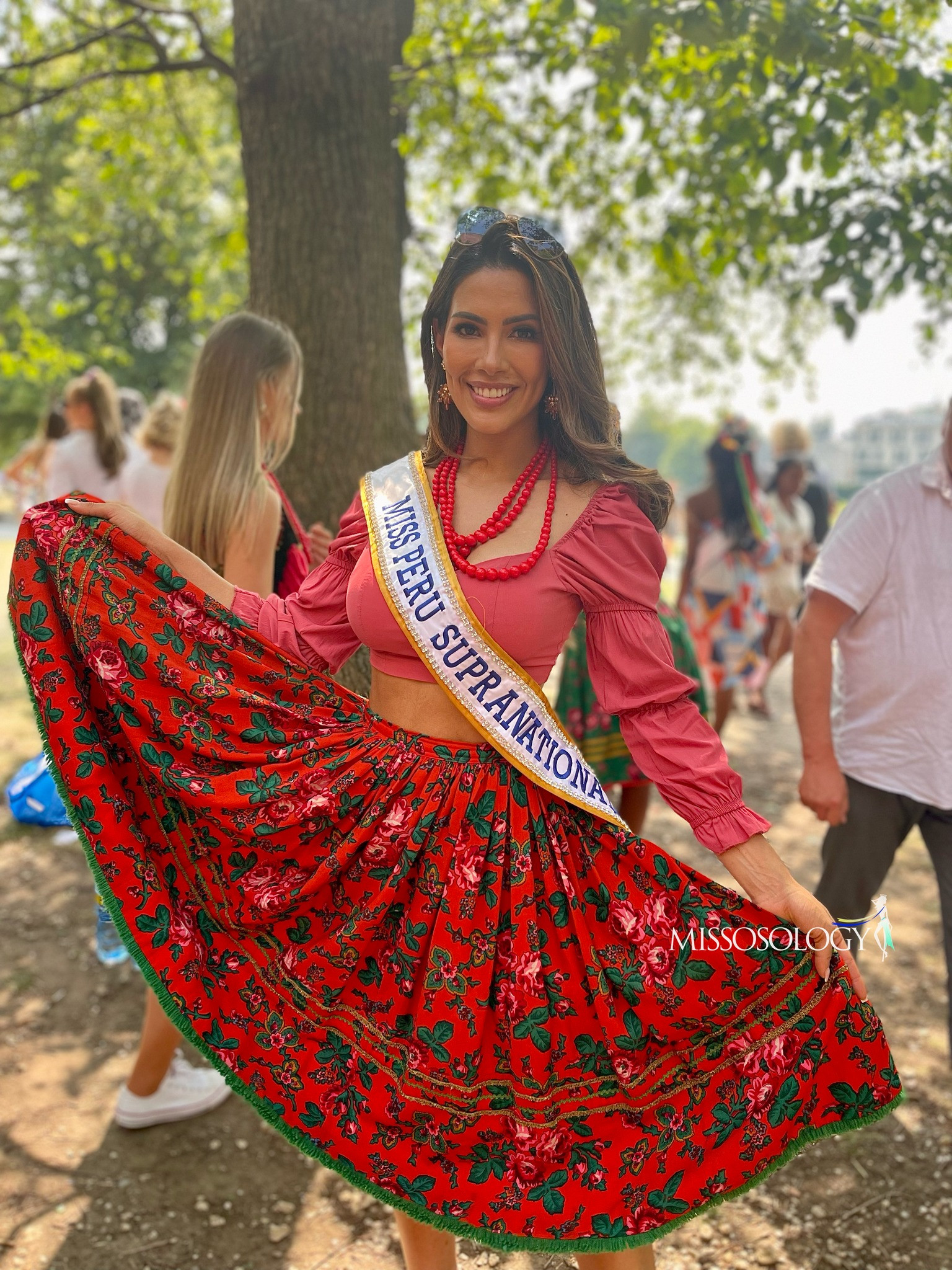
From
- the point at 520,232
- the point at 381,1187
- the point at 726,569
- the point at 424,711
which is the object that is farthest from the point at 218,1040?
the point at 726,569

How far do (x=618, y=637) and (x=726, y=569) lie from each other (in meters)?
4.77

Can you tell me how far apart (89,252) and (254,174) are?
69.8 feet

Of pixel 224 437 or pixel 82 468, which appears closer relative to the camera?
pixel 224 437

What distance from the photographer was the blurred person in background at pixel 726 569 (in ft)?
21.3

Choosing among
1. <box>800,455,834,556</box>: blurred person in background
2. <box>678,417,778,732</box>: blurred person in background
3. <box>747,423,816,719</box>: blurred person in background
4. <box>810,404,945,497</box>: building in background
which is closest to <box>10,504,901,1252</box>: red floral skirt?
<box>678,417,778,732</box>: blurred person in background

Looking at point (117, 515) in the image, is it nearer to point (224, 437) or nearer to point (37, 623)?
point (37, 623)

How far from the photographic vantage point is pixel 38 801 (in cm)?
271

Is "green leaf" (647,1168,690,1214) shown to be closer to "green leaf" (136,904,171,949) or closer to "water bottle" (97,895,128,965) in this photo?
"green leaf" (136,904,171,949)

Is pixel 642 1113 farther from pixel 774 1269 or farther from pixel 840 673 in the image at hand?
pixel 840 673

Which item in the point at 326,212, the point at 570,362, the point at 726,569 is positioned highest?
the point at 326,212

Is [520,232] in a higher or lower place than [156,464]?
higher

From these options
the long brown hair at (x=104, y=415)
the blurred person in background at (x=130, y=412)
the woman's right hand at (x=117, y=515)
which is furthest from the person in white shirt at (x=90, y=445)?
the woman's right hand at (x=117, y=515)

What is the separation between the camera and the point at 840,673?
3.00 metres

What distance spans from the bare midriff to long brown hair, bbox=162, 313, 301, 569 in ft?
2.82
